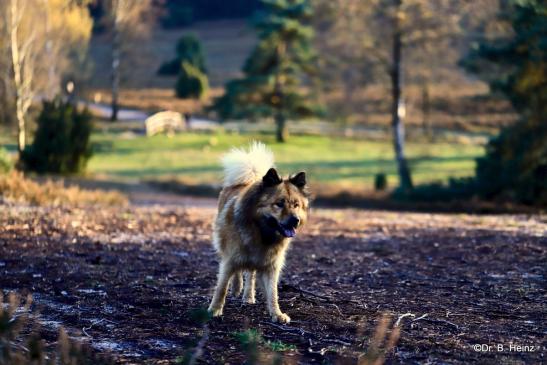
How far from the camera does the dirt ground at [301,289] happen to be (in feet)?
20.8

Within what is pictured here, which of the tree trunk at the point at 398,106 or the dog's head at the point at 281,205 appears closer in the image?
the dog's head at the point at 281,205

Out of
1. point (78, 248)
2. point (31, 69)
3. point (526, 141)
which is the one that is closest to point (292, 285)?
point (78, 248)

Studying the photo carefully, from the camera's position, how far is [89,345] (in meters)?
6.09

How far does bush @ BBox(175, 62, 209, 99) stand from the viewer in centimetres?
6294

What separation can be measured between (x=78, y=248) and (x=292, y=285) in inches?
156

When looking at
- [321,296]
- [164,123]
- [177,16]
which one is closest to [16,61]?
[164,123]

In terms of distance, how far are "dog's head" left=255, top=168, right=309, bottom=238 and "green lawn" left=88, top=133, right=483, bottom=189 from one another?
1034 inches

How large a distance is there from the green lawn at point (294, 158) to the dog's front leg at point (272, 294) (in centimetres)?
2605

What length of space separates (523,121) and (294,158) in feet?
62.9

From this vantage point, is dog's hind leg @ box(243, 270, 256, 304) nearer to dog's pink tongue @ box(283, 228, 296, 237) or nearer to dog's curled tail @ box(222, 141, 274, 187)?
dog's curled tail @ box(222, 141, 274, 187)

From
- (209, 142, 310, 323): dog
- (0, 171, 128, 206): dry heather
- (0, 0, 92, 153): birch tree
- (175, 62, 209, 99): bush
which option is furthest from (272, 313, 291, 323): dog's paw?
(175, 62, 209, 99): bush

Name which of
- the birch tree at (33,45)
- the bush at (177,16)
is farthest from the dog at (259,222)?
the bush at (177,16)

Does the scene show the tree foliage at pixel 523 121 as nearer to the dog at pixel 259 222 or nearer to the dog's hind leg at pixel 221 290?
the dog at pixel 259 222

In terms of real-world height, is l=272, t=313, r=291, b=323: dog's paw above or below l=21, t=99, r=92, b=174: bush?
below
